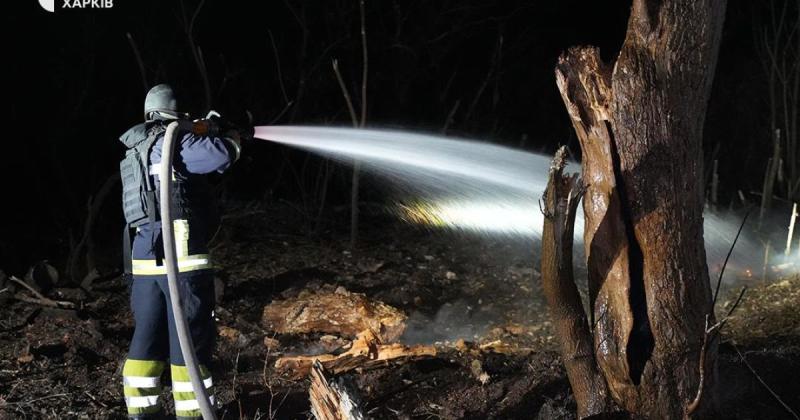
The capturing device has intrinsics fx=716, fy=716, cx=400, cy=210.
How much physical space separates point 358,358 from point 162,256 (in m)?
1.63

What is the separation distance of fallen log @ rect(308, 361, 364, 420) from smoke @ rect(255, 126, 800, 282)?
10.1ft

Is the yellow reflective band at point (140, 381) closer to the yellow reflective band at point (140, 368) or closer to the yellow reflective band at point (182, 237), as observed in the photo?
the yellow reflective band at point (140, 368)

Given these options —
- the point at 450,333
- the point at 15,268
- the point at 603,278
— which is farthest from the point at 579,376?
the point at 15,268

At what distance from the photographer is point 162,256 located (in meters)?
3.96

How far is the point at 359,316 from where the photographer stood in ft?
19.8

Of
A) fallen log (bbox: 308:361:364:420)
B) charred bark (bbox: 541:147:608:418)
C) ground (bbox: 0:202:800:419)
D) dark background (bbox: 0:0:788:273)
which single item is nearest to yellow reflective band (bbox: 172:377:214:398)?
ground (bbox: 0:202:800:419)

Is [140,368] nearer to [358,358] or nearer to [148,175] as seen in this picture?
[148,175]

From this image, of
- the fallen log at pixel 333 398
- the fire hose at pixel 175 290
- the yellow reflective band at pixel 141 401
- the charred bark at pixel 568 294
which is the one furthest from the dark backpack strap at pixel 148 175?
the charred bark at pixel 568 294

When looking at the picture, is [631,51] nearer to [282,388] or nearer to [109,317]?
[282,388]

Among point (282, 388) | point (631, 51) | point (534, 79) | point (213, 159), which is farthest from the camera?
point (534, 79)

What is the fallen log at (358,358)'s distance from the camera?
4.89 m

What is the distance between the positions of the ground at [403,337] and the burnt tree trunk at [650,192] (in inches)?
19.9

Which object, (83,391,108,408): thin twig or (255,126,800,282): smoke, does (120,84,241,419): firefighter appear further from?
(255,126,800,282): smoke

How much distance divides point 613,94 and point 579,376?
4.56 feet
